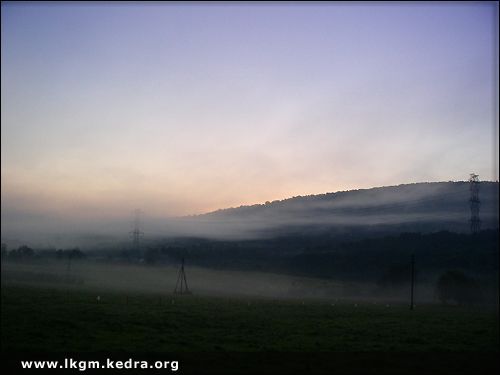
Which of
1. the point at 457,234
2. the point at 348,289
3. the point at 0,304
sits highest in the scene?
the point at 457,234

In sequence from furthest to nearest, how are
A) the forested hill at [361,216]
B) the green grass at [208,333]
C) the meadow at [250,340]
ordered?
the forested hill at [361,216]
the green grass at [208,333]
the meadow at [250,340]

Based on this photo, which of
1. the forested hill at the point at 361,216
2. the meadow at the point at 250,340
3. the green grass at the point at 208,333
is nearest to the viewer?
the meadow at the point at 250,340

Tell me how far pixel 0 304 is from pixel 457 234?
4353 inches

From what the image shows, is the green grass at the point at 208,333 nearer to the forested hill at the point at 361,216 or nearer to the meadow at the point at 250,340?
the meadow at the point at 250,340

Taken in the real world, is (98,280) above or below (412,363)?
below

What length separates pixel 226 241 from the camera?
173m

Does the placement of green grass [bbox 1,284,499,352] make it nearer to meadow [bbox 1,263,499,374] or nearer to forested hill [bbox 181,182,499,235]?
meadow [bbox 1,263,499,374]

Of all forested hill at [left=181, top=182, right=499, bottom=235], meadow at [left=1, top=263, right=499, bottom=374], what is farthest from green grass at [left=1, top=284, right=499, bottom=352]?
forested hill at [left=181, top=182, right=499, bottom=235]

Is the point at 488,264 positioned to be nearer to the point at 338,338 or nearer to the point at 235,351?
the point at 338,338

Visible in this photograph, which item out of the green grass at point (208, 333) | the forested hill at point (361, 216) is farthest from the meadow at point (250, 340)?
the forested hill at point (361, 216)

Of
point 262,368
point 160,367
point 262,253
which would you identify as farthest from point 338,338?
point 262,253

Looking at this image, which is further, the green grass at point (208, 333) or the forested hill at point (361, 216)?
the forested hill at point (361, 216)

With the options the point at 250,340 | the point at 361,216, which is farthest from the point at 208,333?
the point at 361,216

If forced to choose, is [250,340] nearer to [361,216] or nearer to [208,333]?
[208,333]
